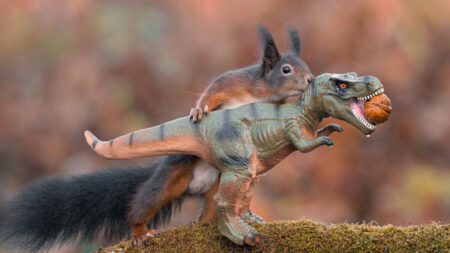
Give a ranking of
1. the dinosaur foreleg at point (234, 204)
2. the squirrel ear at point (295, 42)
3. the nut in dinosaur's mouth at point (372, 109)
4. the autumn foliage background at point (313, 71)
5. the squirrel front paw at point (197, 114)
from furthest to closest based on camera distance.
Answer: the autumn foliage background at point (313, 71), the squirrel ear at point (295, 42), the squirrel front paw at point (197, 114), the dinosaur foreleg at point (234, 204), the nut in dinosaur's mouth at point (372, 109)

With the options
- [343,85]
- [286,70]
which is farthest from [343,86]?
[286,70]

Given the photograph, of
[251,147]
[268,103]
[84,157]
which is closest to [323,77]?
[268,103]

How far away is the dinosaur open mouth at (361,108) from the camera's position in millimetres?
1487

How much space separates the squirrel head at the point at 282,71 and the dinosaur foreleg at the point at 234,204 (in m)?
0.33

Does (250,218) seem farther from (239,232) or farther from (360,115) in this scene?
(360,115)

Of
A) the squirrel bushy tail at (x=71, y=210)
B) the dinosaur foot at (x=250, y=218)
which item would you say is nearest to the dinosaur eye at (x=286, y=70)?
the dinosaur foot at (x=250, y=218)

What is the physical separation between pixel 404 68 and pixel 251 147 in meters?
2.72

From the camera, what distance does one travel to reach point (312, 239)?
1592mm

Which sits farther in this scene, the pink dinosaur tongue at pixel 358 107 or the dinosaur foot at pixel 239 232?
the dinosaur foot at pixel 239 232

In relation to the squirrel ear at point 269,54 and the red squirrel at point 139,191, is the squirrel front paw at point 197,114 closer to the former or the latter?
the red squirrel at point 139,191

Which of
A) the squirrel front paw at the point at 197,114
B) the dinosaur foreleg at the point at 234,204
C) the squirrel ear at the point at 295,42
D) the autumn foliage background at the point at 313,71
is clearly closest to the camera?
the dinosaur foreleg at the point at 234,204

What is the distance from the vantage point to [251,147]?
1.61m

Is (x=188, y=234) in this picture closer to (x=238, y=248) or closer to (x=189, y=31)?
(x=238, y=248)

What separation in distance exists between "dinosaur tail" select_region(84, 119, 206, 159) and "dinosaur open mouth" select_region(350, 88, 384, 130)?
494 mm
